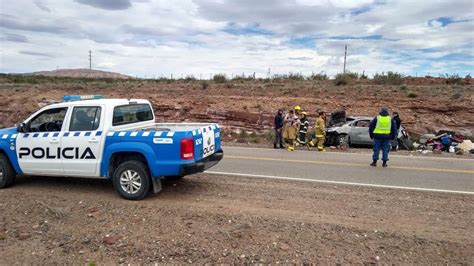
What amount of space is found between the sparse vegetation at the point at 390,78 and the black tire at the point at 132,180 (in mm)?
28961

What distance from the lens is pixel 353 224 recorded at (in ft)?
18.1

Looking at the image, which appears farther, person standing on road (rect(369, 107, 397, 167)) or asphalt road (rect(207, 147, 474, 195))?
person standing on road (rect(369, 107, 397, 167))

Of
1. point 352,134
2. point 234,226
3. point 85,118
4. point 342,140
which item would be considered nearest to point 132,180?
point 85,118

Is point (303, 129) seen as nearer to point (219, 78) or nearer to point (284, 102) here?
point (284, 102)

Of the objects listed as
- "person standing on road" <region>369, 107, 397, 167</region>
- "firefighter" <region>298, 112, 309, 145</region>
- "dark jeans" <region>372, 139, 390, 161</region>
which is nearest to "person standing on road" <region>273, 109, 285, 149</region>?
"firefighter" <region>298, 112, 309, 145</region>

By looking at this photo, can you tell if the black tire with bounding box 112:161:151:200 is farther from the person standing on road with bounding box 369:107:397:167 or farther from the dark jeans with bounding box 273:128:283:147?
the dark jeans with bounding box 273:128:283:147

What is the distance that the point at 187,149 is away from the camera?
6355 mm

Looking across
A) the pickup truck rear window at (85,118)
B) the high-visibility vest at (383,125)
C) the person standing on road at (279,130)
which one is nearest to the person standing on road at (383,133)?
the high-visibility vest at (383,125)

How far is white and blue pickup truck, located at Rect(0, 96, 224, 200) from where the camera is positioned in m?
6.41

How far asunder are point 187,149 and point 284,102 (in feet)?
64.9

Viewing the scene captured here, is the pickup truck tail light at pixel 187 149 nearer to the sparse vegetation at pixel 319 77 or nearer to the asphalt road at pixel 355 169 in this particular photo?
the asphalt road at pixel 355 169

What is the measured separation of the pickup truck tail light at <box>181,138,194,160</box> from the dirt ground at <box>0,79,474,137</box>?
15267mm

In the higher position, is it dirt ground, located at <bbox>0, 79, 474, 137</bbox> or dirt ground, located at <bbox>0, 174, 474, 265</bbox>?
dirt ground, located at <bbox>0, 79, 474, 137</bbox>

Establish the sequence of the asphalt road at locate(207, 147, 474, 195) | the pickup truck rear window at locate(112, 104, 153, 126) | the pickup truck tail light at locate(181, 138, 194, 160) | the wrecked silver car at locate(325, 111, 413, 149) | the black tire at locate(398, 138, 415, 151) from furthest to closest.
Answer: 1. the wrecked silver car at locate(325, 111, 413, 149)
2. the black tire at locate(398, 138, 415, 151)
3. the asphalt road at locate(207, 147, 474, 195)
4. the pickup truck rear window at locate(112, 104, 153, 126)
5. the pickup truck tail light at locate(181, 138, 194, 160)
